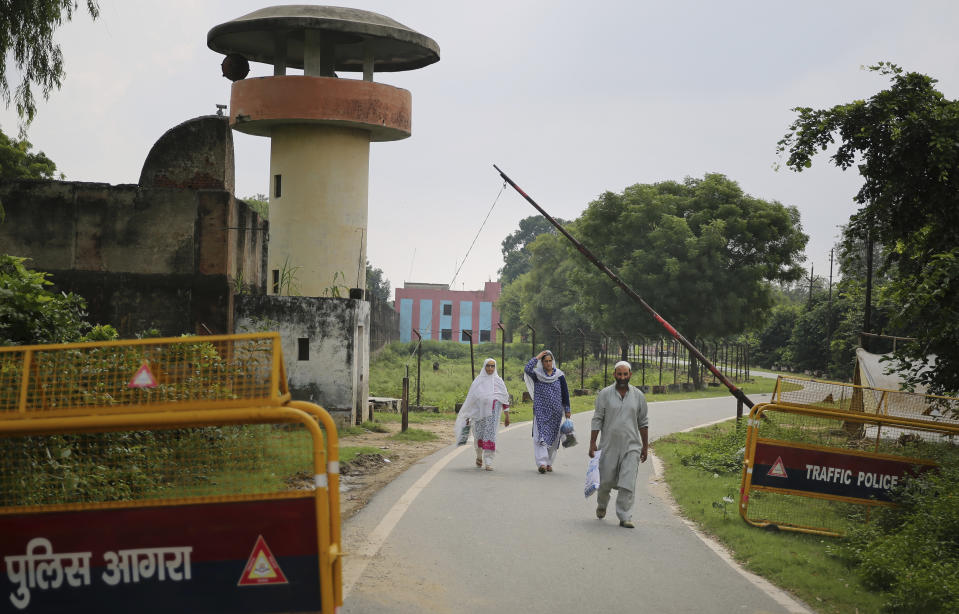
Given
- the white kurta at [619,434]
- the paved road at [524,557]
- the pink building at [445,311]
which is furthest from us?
the pink building at [445,311]

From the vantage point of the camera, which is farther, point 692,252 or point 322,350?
point 692,252

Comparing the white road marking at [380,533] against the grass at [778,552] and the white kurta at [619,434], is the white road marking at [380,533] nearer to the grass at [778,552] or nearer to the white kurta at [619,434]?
the white kurta at [619,434]

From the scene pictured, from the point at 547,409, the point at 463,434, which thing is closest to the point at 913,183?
the point at 547,409

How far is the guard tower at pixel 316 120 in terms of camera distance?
21.2 m

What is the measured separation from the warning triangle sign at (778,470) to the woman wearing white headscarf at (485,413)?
5.23 metres

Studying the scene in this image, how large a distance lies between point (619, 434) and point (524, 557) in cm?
274

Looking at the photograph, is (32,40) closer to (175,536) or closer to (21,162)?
(175,536)

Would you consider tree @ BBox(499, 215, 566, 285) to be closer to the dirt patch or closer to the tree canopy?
the tree canopy

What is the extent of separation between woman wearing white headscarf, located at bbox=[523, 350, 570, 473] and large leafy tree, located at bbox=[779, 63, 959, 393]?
179 inches

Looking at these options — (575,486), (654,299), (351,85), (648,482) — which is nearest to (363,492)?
(575,486)

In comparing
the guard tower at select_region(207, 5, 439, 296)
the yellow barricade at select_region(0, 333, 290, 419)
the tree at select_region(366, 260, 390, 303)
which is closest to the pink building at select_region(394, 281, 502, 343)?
the tree at select_region(366, 260, 390, 303)

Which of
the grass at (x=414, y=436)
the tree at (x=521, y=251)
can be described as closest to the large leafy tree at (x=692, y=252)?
the grass at (x=414, y=436)

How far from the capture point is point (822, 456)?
378 inches

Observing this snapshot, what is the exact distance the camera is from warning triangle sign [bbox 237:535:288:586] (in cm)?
465
